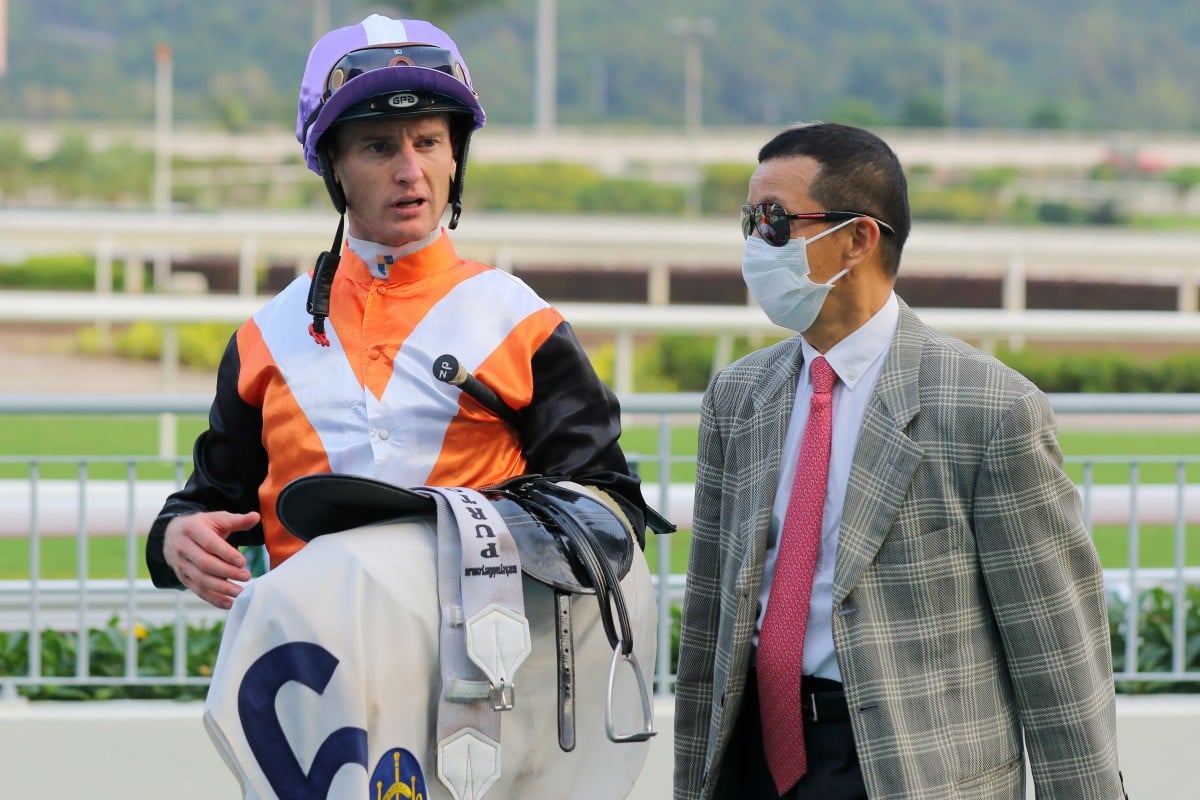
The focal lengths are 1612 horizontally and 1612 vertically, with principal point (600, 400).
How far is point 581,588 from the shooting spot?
1.81m

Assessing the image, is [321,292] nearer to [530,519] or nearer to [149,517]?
[530,519]

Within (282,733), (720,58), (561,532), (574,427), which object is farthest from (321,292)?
(720,58)

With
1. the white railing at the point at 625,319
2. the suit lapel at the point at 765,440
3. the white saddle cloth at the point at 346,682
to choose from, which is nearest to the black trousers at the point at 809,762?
the suit lapel at the point at 765,440

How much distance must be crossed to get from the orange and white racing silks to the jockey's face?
0.06 meters

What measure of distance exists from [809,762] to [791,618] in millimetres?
197

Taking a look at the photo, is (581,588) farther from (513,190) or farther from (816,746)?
(513,190)

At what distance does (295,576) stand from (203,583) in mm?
301

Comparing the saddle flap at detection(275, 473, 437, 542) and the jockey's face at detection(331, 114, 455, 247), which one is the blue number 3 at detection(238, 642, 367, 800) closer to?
the saddle flap at detection(275, 473, 437, 542)

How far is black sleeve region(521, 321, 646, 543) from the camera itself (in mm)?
2004

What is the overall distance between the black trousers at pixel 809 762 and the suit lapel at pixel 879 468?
20cm

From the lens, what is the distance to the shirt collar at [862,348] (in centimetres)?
223

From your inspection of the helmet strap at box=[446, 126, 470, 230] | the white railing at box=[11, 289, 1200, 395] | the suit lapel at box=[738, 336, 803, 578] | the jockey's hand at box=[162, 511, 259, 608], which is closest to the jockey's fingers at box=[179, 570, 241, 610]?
the jockey's hand at box=[162, 511, 259, 608]

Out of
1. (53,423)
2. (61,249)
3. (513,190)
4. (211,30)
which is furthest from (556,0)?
(53,423)

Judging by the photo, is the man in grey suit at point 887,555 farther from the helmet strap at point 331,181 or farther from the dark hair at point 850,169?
the helmet strap at point 331,181
